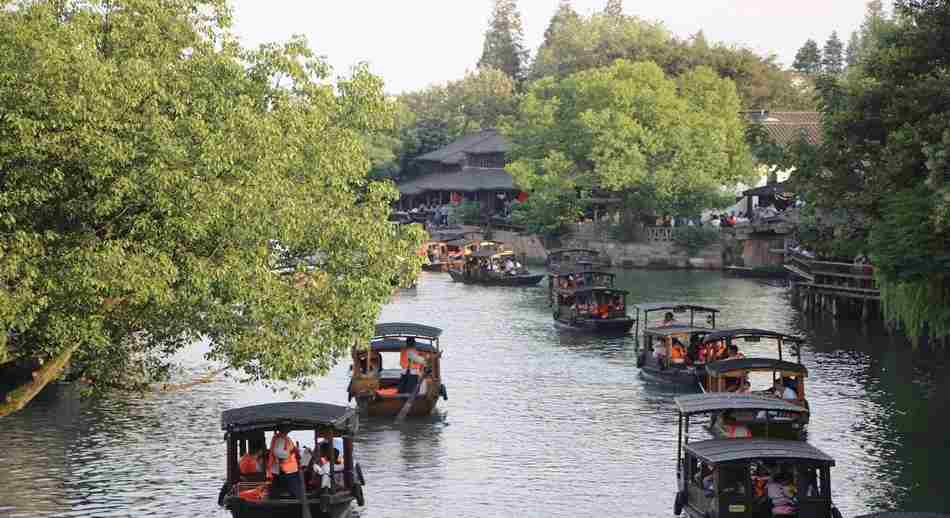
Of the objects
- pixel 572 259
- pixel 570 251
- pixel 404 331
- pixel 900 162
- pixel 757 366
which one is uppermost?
pixel 900 162

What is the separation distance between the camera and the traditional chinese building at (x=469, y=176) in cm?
11231

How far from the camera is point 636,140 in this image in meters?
88.7

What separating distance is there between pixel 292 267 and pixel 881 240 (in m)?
22.0

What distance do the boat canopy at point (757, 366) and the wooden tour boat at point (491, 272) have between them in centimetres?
4182

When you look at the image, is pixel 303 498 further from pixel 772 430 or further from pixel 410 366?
pixel 410 366

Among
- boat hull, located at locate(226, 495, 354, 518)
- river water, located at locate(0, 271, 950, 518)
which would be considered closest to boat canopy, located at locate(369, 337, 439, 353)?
river water, located at locate(0, 271, 950, 518)

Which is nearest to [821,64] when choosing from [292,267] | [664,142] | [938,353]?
[664,142]

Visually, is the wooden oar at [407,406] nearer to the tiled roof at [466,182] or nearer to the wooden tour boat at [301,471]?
the wooden tour boat at [301,471]

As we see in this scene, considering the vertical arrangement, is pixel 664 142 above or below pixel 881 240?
above

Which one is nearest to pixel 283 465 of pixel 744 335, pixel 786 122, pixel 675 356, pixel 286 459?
pixel 286 459

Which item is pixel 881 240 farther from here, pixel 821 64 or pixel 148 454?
pixel 821 64

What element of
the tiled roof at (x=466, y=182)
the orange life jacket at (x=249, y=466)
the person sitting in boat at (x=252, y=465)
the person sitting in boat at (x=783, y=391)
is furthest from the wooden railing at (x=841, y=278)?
the tiled roof at (x=466, y=182)

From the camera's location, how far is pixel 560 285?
68.9 m

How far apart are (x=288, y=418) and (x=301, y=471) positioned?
1136 millimetres
